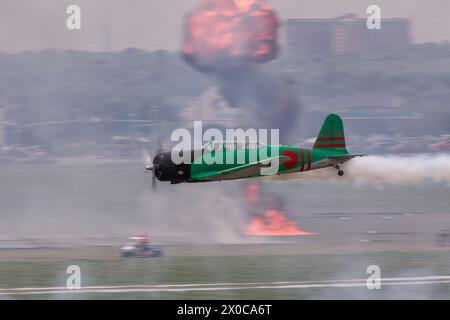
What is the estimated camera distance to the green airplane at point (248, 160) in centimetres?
4259

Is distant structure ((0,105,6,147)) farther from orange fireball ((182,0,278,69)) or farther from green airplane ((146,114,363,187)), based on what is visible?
green airplane ((146,114,363,187))

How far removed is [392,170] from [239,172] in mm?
12478

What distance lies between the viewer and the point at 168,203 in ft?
241

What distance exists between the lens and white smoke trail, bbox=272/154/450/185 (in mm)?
50250

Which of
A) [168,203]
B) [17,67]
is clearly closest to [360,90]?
[17,67]

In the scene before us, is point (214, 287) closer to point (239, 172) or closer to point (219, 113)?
point (239, 172)

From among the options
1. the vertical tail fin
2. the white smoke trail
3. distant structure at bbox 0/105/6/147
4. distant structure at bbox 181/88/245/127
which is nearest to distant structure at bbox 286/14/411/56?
distant structure at bbox 181/88/245/127

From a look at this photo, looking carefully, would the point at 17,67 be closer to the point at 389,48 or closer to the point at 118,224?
the point at 118,224

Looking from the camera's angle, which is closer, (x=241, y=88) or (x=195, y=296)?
(x=195, y=296)

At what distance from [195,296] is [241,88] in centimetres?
1850

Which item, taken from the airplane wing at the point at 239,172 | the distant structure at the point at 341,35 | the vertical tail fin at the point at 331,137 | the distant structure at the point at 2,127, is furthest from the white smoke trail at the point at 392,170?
the distant structure at the point at 2,127

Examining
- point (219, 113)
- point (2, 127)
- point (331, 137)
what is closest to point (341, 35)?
point (2, 127)

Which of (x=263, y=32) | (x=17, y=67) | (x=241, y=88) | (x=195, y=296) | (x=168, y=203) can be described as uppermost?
(x=17, y=67)

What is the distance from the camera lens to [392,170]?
5247 centimetres
